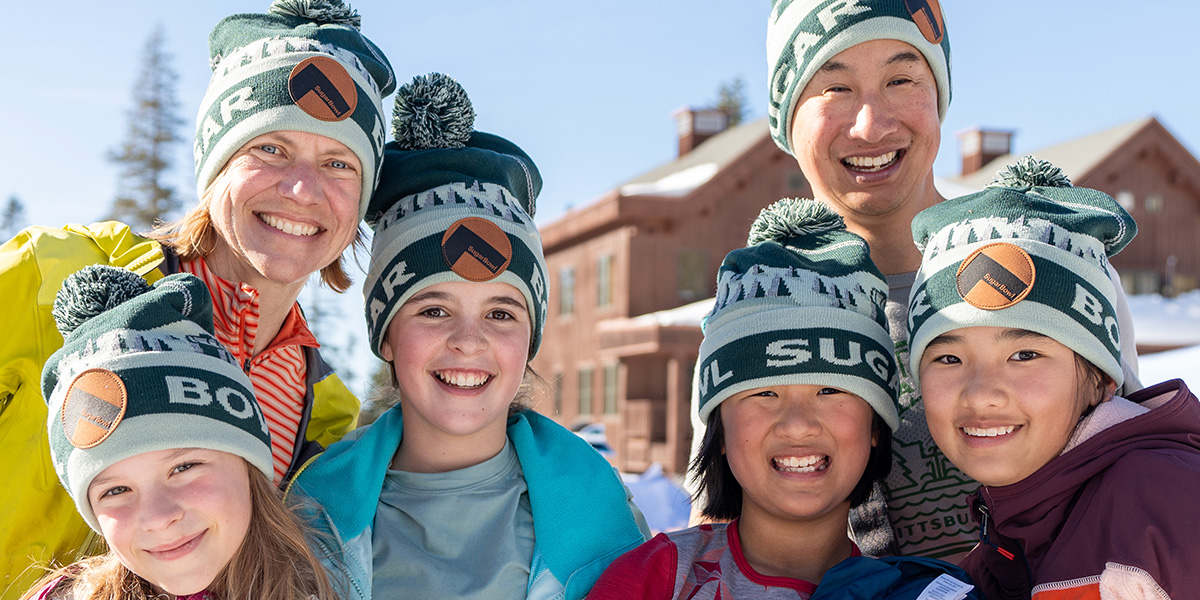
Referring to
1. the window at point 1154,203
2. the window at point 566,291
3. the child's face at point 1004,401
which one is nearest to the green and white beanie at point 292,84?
Result: the child's face at point 1004,401

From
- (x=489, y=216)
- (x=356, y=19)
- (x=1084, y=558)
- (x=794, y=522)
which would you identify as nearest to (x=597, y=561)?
(x=794, y=522)

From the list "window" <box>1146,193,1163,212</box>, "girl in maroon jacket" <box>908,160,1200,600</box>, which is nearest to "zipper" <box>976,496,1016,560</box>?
"girl in maroon jacket" <box>908,160,1200,600</box>

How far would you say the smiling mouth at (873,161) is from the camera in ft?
11.1

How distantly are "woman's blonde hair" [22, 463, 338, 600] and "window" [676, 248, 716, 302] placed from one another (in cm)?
1734

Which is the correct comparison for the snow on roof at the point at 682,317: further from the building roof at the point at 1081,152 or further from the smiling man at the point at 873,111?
the smiling man at the point at 873,111

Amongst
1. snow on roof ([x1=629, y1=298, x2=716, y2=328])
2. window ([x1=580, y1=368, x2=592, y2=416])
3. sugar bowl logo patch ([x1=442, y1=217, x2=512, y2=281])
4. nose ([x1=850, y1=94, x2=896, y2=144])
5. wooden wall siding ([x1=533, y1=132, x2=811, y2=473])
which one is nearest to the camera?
sugar bowl logo patch ([x1=442, y1=217, x2=512, y2=281])

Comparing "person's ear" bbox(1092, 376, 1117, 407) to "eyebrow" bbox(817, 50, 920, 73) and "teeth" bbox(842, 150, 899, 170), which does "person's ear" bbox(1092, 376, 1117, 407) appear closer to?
"teeth" bbox(842, 150, 899, 170)

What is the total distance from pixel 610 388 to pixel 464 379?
57.5ft

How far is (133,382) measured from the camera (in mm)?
2469

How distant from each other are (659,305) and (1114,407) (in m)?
17.5

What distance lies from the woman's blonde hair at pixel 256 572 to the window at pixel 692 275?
56.9ft

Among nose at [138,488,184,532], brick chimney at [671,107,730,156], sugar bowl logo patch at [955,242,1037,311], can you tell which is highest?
brick chimney at [671,107,730,156]

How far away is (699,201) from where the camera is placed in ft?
65.5

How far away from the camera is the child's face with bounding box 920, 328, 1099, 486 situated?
96.0 inches
